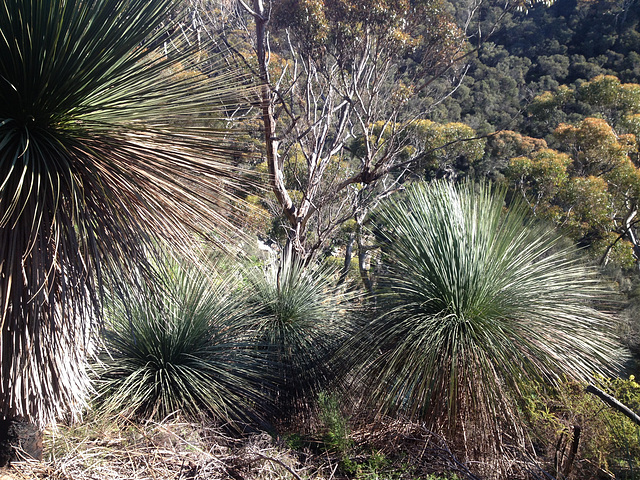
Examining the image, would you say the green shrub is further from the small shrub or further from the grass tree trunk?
the grass tree trunk

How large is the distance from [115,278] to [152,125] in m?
0.90

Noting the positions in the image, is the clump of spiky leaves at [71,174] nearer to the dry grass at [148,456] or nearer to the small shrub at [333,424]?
the dry grass at [148,456]

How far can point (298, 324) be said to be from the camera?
17.7 ft

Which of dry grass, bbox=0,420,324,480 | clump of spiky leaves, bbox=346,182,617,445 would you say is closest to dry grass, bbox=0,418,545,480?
dry grass, bbox=0,420,324,480

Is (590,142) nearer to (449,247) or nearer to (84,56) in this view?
(449,247)

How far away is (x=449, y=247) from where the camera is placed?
14.0ft

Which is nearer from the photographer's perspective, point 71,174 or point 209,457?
point 71,174

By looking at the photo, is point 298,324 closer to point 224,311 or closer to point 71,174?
point 224,311

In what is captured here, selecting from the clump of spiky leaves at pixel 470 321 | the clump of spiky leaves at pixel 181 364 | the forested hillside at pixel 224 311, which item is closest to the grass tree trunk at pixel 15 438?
the forested hillside at pixel 224 311

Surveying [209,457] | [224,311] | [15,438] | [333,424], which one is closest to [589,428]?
[333,424]

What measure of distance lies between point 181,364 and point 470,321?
2.57 metres

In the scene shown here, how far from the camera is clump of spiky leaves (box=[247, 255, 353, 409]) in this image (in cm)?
497

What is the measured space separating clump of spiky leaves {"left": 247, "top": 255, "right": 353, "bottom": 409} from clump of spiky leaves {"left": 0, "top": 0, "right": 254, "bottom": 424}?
237 cm

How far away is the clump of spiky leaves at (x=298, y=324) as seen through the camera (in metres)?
4.97
